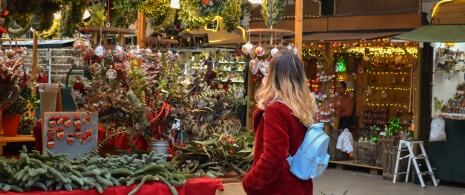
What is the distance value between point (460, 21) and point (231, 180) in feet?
25.3

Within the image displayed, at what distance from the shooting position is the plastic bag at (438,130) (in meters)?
13.1

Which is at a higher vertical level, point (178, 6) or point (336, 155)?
point (178, 6)

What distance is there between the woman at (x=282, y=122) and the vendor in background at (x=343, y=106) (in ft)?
35.2

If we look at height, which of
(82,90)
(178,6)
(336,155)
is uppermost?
(178,6)

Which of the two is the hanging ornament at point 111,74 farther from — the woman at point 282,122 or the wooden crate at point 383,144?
the wooden crate at point 383,144

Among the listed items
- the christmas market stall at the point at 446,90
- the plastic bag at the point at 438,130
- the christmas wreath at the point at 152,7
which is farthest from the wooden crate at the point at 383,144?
the christmas wreath at the point at 152,7

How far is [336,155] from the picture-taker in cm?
1538

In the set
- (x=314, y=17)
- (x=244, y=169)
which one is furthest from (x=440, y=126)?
(x=244, y=169)

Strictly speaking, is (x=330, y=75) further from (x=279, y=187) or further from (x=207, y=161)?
(x=279, y=187)

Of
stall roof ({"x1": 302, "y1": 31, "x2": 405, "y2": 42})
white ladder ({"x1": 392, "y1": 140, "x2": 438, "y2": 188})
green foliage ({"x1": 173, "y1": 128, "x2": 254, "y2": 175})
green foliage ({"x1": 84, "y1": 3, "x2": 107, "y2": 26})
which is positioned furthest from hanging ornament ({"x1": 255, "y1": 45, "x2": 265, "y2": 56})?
white ladder ({"x1": 392, "y1": 140, "x2": 438, "y2": 188})

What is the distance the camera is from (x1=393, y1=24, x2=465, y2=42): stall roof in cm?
1230

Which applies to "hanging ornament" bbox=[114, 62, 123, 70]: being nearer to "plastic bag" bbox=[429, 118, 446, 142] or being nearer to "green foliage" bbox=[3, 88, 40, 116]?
"green foliage" bbox=[3, 88, 40, 116]

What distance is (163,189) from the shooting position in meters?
5.91

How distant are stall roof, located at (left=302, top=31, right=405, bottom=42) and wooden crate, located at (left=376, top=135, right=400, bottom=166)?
6.14ft
